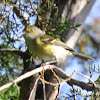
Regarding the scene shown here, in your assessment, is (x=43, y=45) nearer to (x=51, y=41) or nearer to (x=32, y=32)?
(x=51, y=41)

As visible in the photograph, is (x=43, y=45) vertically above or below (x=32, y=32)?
below

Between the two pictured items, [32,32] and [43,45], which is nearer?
[43,45]

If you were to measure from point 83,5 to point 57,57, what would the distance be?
42.5 inches

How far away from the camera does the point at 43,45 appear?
3.89 m

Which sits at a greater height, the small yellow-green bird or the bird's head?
the bird's head

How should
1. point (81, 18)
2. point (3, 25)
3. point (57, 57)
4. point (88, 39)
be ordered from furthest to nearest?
1. point (88, 39)
2. point (81, 18)
3. point (57, 57)
4. point (3, 25)

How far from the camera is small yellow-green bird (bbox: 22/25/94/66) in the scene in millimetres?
3770

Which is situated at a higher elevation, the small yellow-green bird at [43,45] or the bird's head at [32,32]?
the bird's head at [32,32]

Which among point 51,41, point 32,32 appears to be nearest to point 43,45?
point 51,41

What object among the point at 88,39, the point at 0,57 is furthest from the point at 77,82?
the point at 88,39

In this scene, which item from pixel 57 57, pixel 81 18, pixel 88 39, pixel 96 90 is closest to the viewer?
pixel 96 90

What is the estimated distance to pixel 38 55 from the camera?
3750 millimetres

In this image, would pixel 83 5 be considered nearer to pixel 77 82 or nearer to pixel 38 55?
pixel 38 55

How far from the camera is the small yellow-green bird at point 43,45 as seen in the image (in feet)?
12.4
